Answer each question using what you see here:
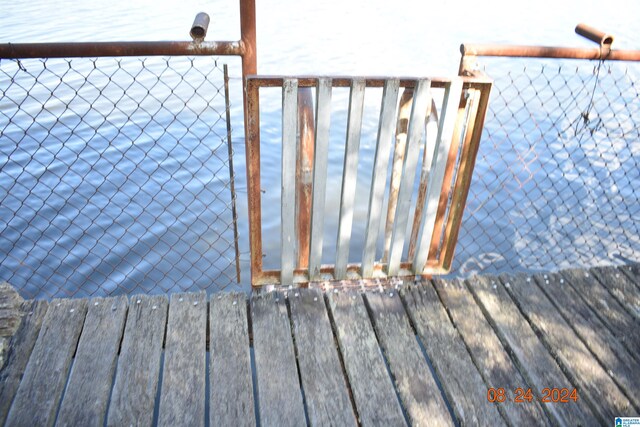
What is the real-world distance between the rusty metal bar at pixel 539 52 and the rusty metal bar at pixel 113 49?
3.67ft

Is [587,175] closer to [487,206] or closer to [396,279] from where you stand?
[487,206]

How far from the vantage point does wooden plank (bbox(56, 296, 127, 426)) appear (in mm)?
1957

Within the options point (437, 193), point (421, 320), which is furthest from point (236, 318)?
point (437, 193)

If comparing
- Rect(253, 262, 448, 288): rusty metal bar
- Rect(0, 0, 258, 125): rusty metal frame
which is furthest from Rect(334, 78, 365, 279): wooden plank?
Rect(0, 0, 258, 125): rusty metal frame

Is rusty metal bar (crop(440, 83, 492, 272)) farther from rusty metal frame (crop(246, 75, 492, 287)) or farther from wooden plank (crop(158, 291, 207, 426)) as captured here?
wooden plank (crop(158, 291, 207, 426))

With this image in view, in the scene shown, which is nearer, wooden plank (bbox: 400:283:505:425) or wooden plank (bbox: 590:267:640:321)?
wooden plank (bbox: 400:283:505:425)

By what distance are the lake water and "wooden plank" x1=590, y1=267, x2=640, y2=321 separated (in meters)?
3.86

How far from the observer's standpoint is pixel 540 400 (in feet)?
6.95

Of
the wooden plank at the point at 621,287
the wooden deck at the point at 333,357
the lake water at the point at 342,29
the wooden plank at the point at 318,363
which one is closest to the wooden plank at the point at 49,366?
the wooden deck at the point at 333,357

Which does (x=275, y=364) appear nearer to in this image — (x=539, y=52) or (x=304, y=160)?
(x=304, y=160)

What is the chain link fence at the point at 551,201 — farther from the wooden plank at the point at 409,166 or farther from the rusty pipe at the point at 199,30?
the rusty pipe at the point at 199,30

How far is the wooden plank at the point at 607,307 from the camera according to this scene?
8.21 ft

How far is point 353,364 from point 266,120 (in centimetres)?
635

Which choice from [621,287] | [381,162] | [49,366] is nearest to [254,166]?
[381,162]
